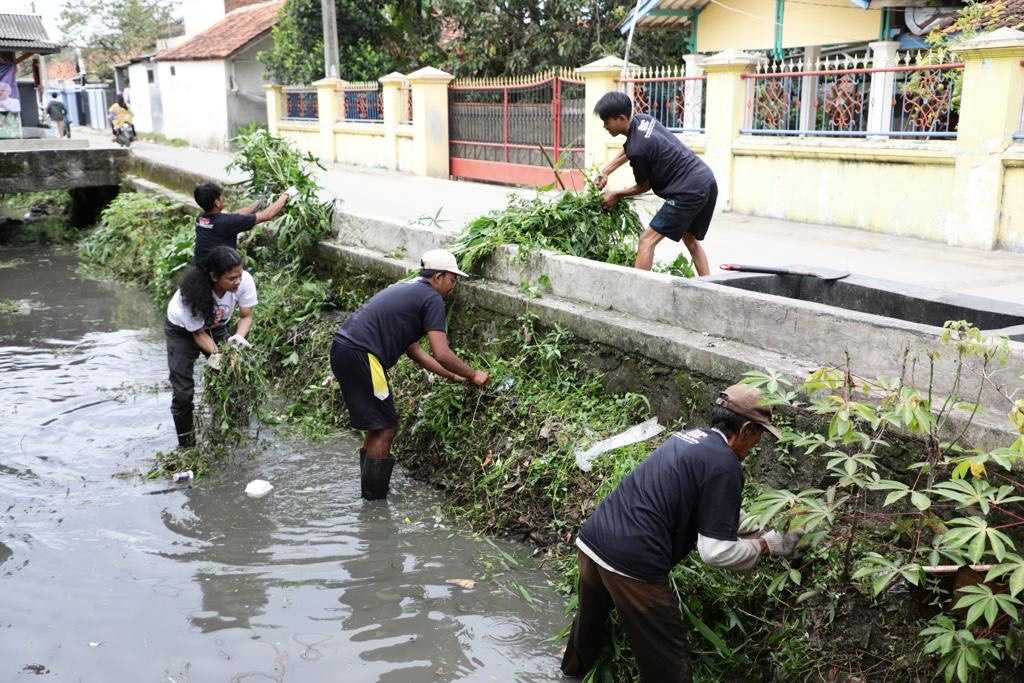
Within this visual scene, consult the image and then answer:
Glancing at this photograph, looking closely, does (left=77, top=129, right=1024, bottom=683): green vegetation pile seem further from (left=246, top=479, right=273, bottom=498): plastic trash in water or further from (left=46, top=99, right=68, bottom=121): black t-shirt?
(left=46, top=99, right=68, bottom=121): black t-shirt

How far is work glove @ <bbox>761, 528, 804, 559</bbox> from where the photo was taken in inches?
147

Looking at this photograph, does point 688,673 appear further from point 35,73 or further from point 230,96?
point 230,96

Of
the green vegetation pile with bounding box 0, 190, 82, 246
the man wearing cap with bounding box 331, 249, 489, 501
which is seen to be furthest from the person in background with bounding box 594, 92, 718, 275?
the green vegetation pile with bounding box 0, 190, 82, 246

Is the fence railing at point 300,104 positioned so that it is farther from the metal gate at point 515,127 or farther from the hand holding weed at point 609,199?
the hand holding weed at point 609,199

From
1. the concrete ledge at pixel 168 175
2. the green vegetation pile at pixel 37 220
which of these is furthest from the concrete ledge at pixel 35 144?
the concrete ledge at pixel 168 175

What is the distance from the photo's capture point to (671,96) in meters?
12.7

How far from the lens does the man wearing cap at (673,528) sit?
11.7 ft

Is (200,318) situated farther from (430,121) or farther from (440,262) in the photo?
(430,121)

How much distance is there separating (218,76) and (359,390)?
25.3 m

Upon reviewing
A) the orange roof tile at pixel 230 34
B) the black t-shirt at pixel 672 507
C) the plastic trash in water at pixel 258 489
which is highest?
the orange roof tile at pixel 230 34

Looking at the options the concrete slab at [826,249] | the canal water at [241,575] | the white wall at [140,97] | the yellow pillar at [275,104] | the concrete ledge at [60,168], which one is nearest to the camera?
the canal water at [241,575]

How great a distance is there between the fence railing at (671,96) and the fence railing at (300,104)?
37.8 ft

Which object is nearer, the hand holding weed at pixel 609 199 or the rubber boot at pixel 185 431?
the hand holding weed at pixel 609 199

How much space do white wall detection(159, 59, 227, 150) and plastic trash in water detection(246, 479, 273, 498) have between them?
2408cm
